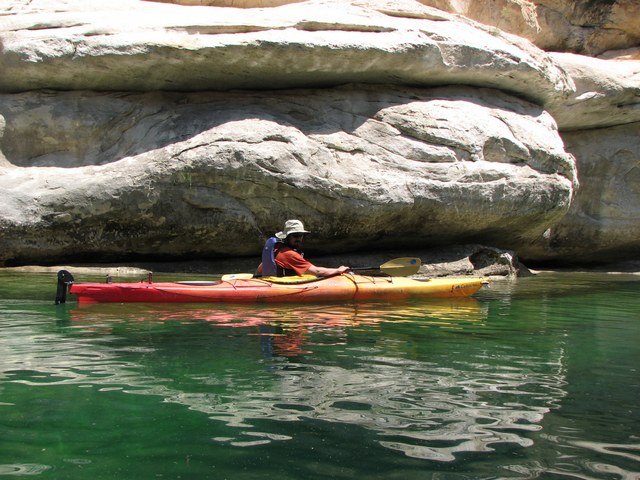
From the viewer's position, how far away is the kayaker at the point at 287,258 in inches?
286

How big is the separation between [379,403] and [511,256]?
858cm

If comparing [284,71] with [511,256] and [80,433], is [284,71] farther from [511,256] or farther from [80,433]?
[80,433]

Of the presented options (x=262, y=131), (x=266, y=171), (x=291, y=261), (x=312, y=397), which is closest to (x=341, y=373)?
(x=312, y=397)

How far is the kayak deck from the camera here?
6.61 metres

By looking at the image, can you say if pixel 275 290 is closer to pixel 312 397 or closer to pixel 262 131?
pixel 312 397

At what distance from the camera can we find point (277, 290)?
6.93 metres

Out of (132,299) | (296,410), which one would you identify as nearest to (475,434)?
(296,410)

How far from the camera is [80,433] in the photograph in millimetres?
2674

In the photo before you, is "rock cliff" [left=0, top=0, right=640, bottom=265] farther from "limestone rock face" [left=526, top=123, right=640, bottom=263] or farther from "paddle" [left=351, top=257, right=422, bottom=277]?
"paddle" [left=351, top=257, right=422, bottom=277]

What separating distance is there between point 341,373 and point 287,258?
3.69 meters

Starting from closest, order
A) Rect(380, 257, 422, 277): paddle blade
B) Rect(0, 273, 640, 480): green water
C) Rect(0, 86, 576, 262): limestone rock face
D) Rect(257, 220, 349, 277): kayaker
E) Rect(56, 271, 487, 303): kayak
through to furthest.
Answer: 1. Rect(0, 273, 640, 480): green water
2. Rect(56, 271, 487, 303): kayak
3. Rect(257, 220, 349, 277): kayaker
4. Rect(380, 257, 422, 277): paddle blade
5. Rect(0, 86, 576, 262): limestone rock face

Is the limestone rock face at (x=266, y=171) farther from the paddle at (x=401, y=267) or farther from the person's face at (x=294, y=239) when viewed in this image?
the person's face at (x=294, y=239)

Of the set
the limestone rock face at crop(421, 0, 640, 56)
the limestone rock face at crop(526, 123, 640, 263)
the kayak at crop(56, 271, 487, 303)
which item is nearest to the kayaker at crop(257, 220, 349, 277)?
the kayak at crop(56, 271, 487, 303)

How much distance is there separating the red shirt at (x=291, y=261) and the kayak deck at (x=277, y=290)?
0.16 m
